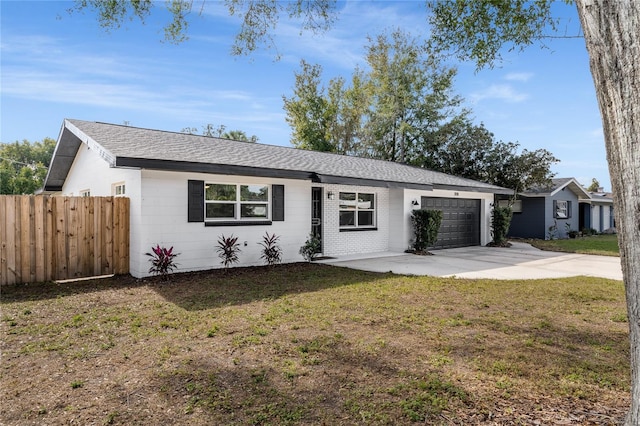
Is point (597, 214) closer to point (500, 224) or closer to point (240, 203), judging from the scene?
point (500, 224)

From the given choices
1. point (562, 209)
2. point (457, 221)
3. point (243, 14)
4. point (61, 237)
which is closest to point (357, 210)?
point (457, 221)

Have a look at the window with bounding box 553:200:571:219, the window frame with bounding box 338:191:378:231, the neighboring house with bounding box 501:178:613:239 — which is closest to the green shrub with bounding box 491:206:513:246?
the neighboring house with bounding box 501:178:613:239

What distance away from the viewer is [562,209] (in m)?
23.0

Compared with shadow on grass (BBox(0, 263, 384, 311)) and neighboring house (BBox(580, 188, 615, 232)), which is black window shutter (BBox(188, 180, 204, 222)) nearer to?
shadow on grass (BBox(0, 263, 384, 311))

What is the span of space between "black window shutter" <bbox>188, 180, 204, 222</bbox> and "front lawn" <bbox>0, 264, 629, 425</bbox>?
2490mm

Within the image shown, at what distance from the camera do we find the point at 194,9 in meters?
6.66

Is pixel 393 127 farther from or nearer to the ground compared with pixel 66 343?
farther from the ground

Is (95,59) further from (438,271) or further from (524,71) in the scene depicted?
(524,71)

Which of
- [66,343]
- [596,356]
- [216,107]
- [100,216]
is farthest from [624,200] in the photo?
[216,107]

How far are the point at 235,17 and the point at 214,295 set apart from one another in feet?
17.5

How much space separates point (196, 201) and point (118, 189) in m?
2.63

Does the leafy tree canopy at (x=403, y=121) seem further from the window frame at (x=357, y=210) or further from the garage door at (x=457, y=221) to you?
the window frame at (x=357, y=210)

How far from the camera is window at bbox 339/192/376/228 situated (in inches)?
508

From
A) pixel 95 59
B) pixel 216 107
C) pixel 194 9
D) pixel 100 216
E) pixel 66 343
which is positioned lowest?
pixel 66 343
